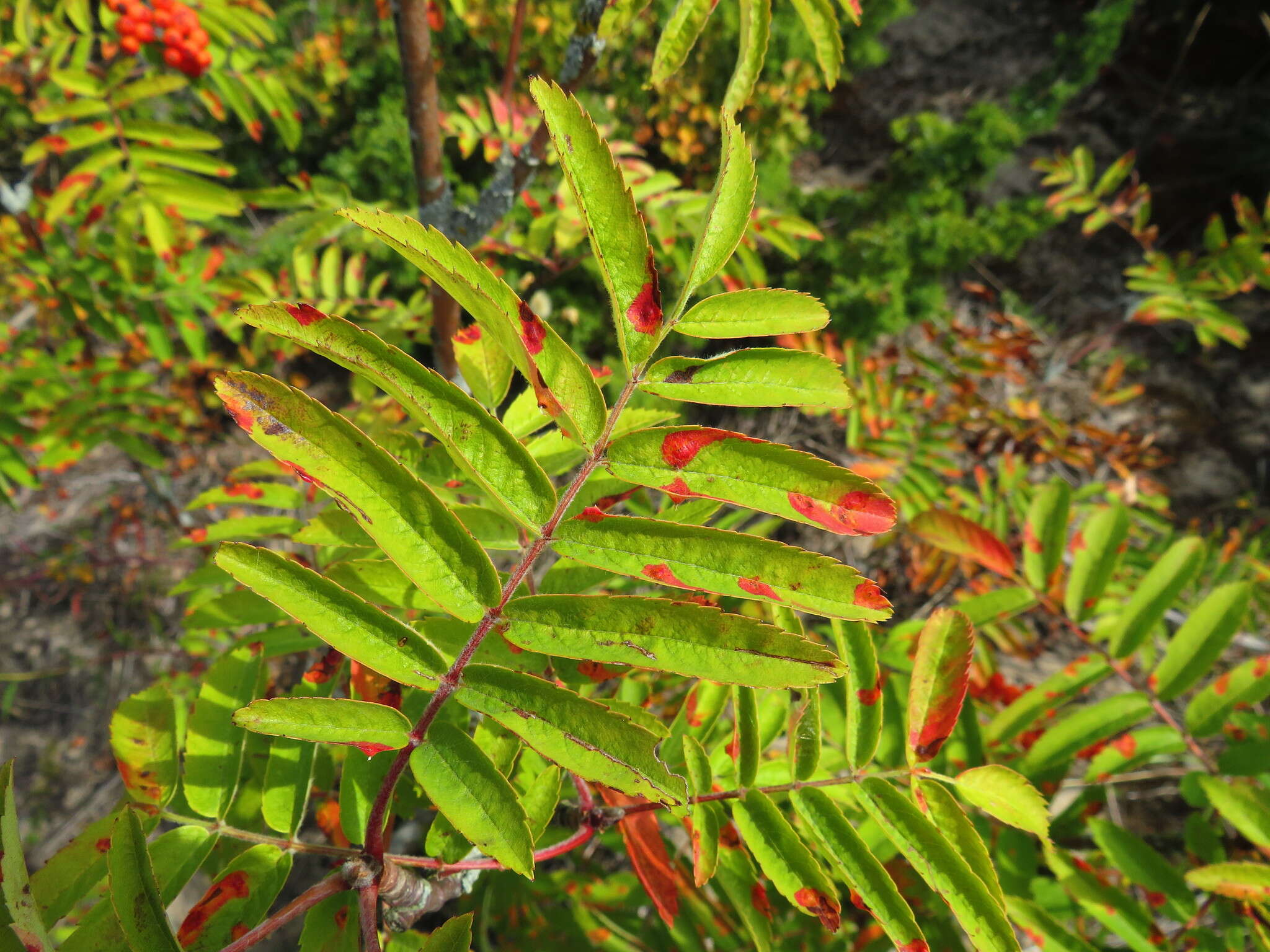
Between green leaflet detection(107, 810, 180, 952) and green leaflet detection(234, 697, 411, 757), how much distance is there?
0.11 meters

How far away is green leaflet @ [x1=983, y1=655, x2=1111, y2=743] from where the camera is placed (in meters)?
1.09

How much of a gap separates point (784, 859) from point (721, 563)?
1.35ft

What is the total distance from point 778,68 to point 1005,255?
87.5 inches

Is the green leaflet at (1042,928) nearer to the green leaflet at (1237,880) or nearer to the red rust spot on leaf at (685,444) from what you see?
the green leaflet at (1237,880)

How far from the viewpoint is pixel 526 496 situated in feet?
1.85

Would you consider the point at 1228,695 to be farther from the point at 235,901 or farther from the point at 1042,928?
the point at 235,901

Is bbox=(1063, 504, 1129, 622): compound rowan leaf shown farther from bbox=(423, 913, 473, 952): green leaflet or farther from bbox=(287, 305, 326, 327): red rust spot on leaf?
bbox=(287, 305, 326, 327): red rust spot on leaf

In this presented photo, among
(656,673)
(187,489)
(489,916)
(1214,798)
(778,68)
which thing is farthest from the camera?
(778,68)

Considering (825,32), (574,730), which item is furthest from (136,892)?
(825,32)

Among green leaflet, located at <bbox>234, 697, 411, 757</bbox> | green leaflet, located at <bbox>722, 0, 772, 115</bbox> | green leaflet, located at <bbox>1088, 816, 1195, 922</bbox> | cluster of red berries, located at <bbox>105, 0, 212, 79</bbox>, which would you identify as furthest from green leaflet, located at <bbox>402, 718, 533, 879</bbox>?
cluster of red berries, located at <bbox>105, 0, 212, 79</bbox>

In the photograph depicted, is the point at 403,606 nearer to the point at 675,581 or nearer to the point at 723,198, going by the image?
the point at 675,581

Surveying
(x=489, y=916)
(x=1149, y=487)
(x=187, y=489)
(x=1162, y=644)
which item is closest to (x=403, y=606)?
(x=489, y=916)

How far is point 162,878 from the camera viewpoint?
67cm

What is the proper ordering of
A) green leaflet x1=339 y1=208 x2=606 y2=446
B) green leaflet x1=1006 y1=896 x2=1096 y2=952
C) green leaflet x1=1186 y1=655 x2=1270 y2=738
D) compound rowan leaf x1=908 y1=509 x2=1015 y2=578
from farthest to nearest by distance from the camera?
compound rowan leaf x1=908 y1=509 x2=1015 y2=578 < green leaflet x1=1186 y1=655 x2=1270 y2=738 < green leaflet x1=1006 y1=896 x2=1096 y2=952 < green leaflet x1=339 y1=208 x2=606 y2=446
